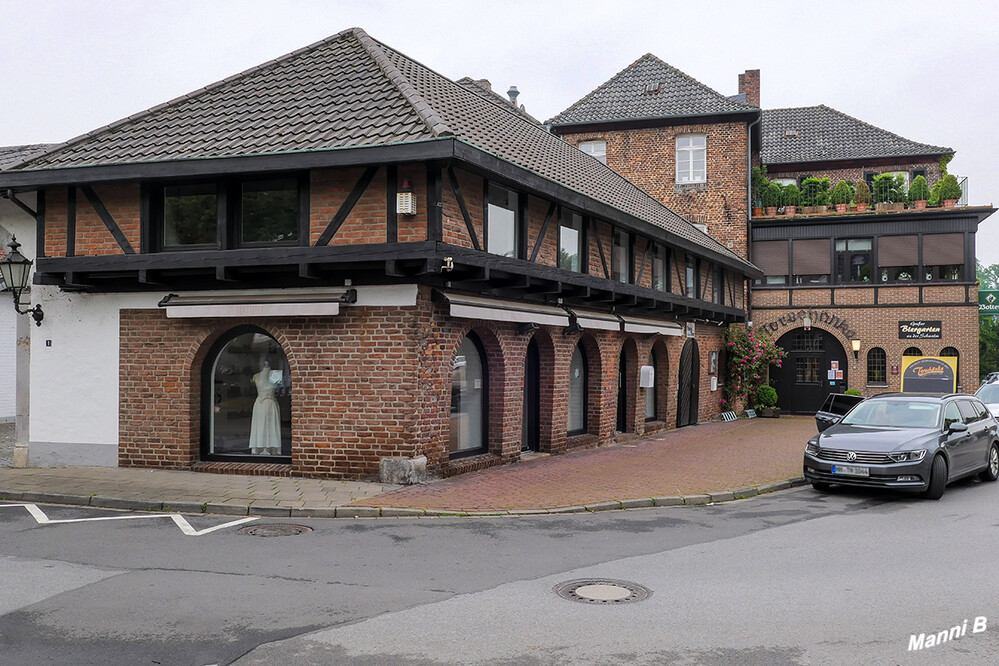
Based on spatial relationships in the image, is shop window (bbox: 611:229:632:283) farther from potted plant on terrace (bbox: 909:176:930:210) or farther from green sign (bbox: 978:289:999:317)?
potted plant on terrace (bbox: 909:176:930:210)

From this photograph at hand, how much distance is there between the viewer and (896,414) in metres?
13.0

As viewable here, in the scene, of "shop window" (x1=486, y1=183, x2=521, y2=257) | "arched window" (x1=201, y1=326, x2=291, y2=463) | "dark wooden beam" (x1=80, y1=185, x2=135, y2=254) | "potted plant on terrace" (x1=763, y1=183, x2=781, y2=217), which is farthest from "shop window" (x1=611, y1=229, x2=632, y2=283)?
"potted plant on terrace" (x1=763, y1=183, x2=781, y2=217)

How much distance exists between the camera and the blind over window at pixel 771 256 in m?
29.8

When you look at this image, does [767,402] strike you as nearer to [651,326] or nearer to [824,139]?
[651,326]

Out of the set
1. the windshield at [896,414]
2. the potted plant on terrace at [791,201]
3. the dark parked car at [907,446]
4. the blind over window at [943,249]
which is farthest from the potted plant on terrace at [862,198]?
the windshield at [896,414]

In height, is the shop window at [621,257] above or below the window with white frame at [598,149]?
below

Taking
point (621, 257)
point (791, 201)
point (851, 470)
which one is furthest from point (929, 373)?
point (851, 470)

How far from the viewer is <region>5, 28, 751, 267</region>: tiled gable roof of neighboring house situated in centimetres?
1184

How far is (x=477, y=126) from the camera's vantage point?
14.5 meters

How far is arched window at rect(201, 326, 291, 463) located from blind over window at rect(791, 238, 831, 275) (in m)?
22.1

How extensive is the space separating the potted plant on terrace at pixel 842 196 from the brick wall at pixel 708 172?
3.15 metres

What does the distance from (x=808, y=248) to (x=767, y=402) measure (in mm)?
5714

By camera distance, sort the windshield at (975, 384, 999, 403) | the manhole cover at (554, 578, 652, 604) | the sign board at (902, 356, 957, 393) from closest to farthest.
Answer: the manhole cover at (554, 578, 652, 604) < the windshield at (975, 384, 999, 403) < the sign board at (902, 356, 957, 393)

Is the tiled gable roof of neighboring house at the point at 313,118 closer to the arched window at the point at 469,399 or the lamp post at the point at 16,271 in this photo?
the lamp post at the point at 16,271
